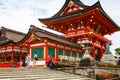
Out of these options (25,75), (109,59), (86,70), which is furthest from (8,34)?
(25,75)

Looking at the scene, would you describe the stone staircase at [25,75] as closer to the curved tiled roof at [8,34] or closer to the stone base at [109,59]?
the stone base at [109,59]

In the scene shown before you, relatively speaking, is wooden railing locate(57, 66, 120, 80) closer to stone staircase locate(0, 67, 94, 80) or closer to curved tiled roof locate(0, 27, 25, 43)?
stone staircase locate(0, 67, 94, 80)

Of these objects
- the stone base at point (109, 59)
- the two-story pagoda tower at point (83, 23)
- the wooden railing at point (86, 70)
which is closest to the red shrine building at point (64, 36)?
the two-story pagoda tower at point (83, 23)

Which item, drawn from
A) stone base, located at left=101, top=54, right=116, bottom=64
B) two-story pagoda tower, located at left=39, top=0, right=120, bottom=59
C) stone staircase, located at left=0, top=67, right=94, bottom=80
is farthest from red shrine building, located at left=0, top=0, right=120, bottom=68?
stone staircase, located at left=0, top=67, right=94, bottom=80

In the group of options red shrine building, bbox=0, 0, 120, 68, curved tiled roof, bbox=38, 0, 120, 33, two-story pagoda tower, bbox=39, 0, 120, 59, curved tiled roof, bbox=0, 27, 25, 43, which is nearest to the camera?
red shrine building, bbox=0, 0, 120, 68

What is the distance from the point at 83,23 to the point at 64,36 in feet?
12.4

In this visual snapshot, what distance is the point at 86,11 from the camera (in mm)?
35438

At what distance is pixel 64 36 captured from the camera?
3875cm

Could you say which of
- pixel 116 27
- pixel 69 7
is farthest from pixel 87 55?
pixel 116 27

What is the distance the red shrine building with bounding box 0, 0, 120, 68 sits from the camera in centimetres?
2945

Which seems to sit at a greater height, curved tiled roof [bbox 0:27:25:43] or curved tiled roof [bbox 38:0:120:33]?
curved tiled roof [bbox 38:0:120:33]

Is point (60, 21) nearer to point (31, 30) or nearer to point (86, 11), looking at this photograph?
point (86, 11)

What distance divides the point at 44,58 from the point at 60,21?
1232cm

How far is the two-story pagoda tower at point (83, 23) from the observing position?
3638cm
